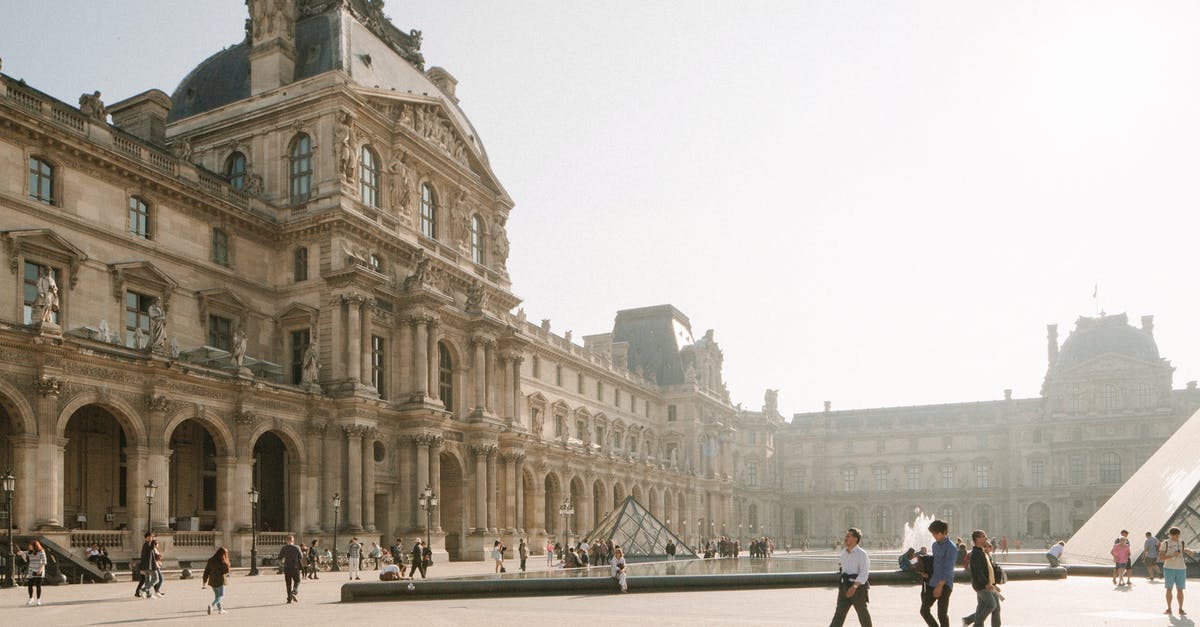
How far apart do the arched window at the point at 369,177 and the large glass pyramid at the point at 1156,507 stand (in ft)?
92.6

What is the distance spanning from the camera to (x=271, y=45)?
143 ft

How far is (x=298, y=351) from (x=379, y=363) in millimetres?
3226

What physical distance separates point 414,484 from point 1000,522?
78150 millimetres

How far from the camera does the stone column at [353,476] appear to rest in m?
39.4

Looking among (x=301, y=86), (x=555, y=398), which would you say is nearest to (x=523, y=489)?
(x=555, y=398)

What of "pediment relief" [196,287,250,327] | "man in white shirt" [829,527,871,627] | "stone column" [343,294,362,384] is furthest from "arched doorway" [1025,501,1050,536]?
"man in white shirt" [829,527,871,627]

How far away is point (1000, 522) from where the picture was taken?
10506cm

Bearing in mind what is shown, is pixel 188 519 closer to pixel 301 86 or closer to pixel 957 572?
pixel 301 86

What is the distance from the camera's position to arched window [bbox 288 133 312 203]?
4206 centimetres

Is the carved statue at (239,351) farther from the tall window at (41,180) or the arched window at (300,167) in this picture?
the arched window at (300,167)

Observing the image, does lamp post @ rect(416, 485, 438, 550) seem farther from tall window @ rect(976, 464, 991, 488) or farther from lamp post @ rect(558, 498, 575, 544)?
tall window @ rect(976, 464, 991, 488)

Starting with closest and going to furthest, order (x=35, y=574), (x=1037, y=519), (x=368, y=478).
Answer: (x=35, y=574) < (x=368, y=478) < (x=1037, y=519)

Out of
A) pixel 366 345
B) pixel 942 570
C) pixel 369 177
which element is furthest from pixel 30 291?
pixel 942 570

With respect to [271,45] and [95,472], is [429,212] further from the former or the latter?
[95,472]
